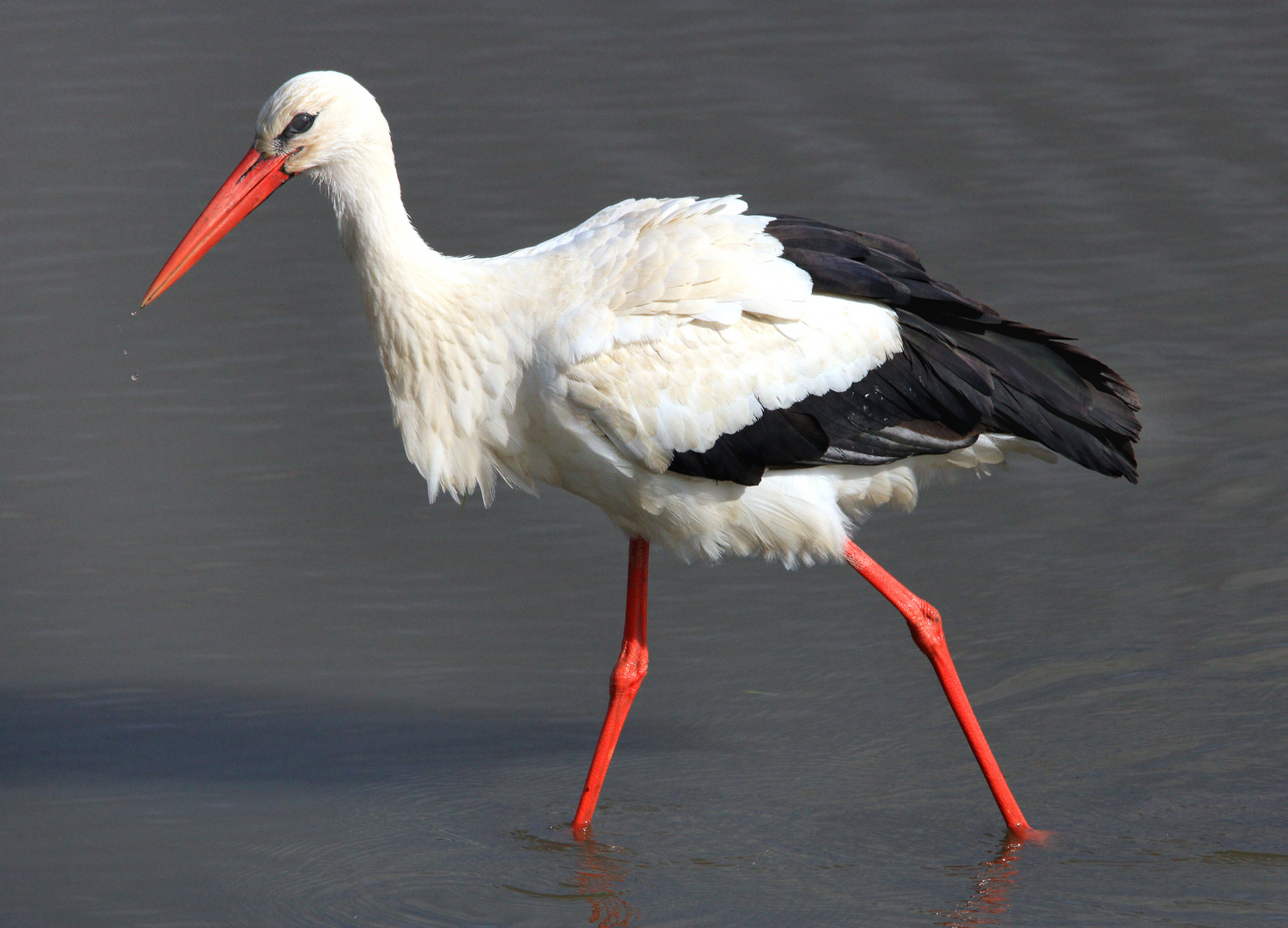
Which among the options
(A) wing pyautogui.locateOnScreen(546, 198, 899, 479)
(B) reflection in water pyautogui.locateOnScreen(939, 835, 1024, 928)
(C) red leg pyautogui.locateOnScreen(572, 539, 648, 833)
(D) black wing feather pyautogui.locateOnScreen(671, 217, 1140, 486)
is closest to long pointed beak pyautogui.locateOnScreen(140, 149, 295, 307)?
(A) wing pyautogui.locateOnScreen(546, 198, 899, 479)

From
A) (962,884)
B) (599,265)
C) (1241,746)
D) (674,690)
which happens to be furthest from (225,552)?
(1241,746)

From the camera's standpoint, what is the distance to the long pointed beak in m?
5.85

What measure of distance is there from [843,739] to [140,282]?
496 centimetres

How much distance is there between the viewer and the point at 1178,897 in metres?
5.42

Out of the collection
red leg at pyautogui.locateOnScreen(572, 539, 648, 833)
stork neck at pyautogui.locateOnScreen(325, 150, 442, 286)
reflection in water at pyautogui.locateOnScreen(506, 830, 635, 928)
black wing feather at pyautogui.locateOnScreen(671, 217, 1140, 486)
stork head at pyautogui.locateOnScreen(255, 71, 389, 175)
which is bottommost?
reflection in water at pyautogui.locateOnScreen(506, 830, 635, 928)

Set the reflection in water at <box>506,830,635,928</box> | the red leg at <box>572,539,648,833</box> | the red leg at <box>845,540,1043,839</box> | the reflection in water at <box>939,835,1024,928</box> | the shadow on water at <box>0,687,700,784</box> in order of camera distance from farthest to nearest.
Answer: the shadow on water at <box>0,687,700,784</box>, the red leg at <box>572,539,648,833</box>, the red leg at <box>845,540,1043,839</box>, the reflection in water at <box>506,830,635,928</box>, the reflection in water at <box>939,835,1024,928</box>

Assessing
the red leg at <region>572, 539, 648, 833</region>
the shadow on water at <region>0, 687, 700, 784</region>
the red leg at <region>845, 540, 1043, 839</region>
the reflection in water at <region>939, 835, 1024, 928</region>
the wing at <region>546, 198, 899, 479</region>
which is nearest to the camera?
the reflection in water at <region>939, 835, 1024, 928</region>

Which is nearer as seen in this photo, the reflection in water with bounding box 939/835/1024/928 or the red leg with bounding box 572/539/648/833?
the reflection in water with bounding box 939/835/1024/928

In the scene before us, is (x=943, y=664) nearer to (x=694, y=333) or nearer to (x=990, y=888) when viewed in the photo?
(x=990, y=888)

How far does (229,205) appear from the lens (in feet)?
19.3

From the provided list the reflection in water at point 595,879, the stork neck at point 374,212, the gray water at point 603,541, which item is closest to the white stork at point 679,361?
the stork neck at point 374,212

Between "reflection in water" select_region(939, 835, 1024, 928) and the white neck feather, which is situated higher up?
the white neck feather

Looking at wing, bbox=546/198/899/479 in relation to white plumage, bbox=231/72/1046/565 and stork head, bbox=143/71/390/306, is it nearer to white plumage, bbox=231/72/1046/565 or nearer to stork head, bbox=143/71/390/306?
white plumage, bbox=231/72/1046/565

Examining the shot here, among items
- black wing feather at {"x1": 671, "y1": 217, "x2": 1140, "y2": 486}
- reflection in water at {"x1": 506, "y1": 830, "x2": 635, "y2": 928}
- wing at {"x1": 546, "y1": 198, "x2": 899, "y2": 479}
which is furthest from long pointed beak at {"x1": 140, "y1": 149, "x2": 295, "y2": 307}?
reflection in water at {"x1": 506, "y1": 830, "x2": 635, "y2": 928}
